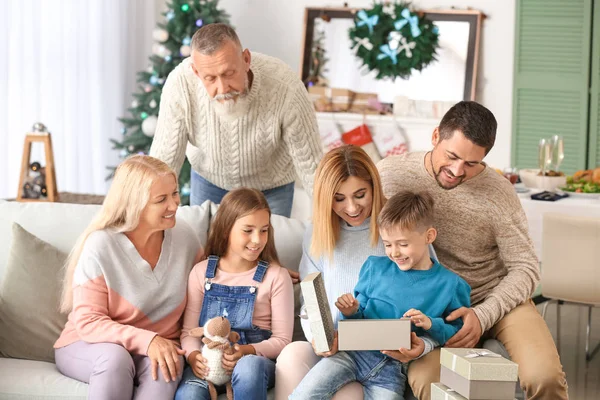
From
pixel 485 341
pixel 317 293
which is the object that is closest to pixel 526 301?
pixel 485 341

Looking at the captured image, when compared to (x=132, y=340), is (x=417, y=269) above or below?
above

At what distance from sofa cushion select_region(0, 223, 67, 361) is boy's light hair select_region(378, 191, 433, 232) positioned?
1.11 metres

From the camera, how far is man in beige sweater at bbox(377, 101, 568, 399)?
234 cm

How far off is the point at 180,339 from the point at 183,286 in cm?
16

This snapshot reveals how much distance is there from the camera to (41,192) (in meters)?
4.63

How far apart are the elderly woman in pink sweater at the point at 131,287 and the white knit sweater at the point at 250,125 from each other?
0.41 meters

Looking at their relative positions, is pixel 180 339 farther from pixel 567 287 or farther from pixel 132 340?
pixel 567 287

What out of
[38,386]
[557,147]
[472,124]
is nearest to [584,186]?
[557,147]

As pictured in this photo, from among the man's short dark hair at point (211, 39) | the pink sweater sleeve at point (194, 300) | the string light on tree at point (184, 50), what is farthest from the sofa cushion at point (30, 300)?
the string light on tree at point (184, 50)

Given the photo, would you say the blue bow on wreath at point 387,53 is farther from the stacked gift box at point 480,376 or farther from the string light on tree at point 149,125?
the stacked gift box at point 480,376

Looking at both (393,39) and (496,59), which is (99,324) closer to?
(393,39)

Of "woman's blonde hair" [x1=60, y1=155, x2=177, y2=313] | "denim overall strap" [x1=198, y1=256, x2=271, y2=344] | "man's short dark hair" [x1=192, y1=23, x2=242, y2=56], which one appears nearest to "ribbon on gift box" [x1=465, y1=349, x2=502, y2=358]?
"denim overall strap" [x1=198, y1=256, x2=271, y2=344]

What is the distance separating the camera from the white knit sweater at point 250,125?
302 cm

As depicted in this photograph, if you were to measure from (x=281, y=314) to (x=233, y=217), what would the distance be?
34 centimetres
